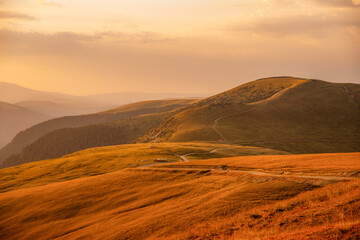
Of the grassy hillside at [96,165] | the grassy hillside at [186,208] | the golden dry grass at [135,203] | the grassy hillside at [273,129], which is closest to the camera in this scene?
the grassy hillside at [186,208]

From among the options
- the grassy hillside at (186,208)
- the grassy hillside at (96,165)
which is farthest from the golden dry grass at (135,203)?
the grassy hillside at (96,165)

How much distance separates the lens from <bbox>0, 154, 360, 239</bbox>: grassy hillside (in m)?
Answer: 26.8

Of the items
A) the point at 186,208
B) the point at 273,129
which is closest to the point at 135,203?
the point at 186,208

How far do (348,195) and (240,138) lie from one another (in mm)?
113351

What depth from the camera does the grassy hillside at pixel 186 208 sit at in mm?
26756

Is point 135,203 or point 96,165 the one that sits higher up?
point 96,165

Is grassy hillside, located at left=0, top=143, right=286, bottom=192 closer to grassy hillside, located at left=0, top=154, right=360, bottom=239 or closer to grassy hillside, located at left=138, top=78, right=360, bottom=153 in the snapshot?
grassy hillside, located at left=0, top=154, right=360, bottom=239

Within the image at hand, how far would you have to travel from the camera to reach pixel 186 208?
117ft

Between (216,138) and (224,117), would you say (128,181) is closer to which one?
(216,138)

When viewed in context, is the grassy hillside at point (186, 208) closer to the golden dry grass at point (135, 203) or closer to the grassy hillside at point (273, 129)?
the golden dry grass at point (135, 203)

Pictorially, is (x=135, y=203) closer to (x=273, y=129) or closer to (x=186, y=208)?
(x=186, y=208)

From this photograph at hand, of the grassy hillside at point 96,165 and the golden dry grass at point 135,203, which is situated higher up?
the grassy hillside at point 96,165

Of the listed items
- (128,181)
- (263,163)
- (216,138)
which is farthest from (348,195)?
(216,138)

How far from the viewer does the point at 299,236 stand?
874 inches
